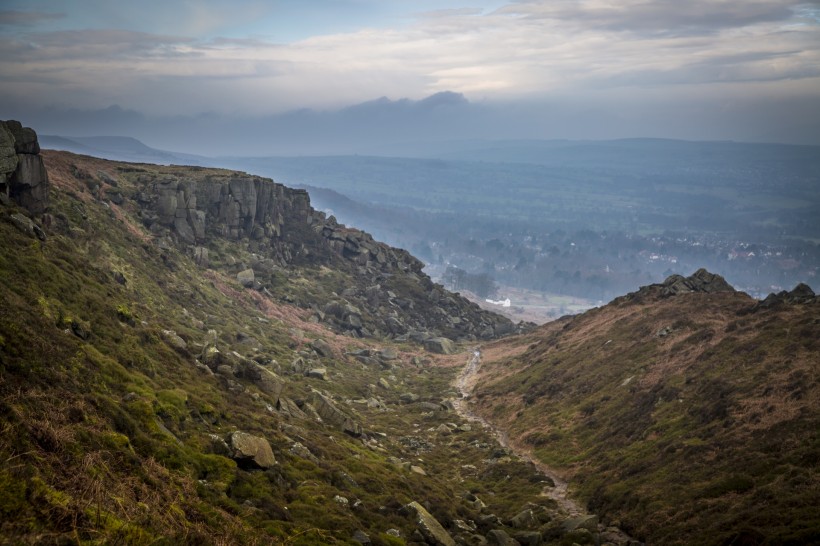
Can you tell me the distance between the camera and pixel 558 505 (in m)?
35.9

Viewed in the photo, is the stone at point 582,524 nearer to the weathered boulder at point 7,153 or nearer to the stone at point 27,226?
the stone at point 27,226

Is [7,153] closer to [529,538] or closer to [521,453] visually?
[529,538]

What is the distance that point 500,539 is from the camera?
2816cm

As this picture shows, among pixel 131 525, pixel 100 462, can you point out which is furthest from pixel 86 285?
pixel 131 525

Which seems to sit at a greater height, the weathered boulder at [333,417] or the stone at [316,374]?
the weathered boulder at [333,417]

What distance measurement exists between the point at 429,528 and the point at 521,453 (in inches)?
969

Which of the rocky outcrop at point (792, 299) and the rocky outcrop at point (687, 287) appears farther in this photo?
the rocky outcrop at point (687, 287)

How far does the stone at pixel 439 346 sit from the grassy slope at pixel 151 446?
42037mm

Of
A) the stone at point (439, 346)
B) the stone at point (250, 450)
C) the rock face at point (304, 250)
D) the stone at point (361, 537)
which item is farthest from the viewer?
the stone at point (439, 346)

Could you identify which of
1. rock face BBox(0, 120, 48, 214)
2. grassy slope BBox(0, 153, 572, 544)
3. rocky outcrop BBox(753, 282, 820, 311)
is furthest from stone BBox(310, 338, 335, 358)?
rocky outcrop BBox(753, 282, 820, 311)

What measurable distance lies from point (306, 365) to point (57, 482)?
51964 millimetres

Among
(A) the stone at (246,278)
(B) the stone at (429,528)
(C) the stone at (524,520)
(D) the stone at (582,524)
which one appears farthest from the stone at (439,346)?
(B) the stone at (429,528)

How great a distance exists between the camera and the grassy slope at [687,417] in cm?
2655

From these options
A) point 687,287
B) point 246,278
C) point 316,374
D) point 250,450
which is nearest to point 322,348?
point 316,374
